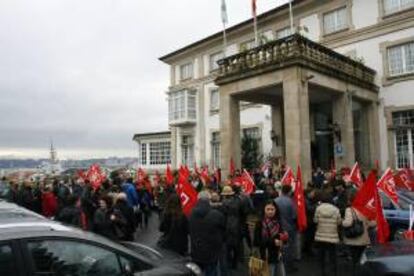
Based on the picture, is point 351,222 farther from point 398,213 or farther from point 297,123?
point 297,123

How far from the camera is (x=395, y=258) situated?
6273mm

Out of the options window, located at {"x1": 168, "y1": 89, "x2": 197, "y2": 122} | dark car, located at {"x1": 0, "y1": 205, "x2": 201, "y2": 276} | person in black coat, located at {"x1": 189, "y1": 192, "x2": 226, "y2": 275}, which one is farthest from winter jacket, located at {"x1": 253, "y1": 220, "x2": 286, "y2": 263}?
window, located at {"x1": 168, "y1": 89, "x2": 197, "y2": 122}

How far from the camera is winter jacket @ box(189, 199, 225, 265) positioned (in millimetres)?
7055

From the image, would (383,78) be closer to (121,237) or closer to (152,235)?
(152,235)

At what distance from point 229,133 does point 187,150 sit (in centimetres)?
1658

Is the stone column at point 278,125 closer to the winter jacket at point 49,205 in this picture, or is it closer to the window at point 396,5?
the window at point 396,5

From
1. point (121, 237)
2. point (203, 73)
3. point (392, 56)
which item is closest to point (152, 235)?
point (121, 237)

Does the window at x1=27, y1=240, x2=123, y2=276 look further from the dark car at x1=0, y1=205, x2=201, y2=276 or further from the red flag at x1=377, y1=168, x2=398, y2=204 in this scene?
the red flag at x1=377, y1=168, x2=398, y2=204

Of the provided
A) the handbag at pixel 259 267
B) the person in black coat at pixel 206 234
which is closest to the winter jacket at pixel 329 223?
the handbag at pixel 259 267

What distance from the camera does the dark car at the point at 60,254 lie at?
4.02 m

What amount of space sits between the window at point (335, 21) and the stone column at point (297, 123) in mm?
10523

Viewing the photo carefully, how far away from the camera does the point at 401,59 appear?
22.6 meters

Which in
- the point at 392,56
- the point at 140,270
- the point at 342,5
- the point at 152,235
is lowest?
the point at 152,235

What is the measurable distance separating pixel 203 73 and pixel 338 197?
81.5 feet
